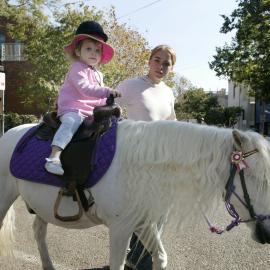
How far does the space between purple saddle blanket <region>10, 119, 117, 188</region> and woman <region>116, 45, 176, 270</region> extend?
713 millimetres

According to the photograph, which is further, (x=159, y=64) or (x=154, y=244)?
(x=159, y=64)

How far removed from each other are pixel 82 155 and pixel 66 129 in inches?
9.5

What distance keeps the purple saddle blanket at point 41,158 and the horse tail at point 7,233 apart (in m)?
0.76

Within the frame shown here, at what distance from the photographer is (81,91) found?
3254 mm

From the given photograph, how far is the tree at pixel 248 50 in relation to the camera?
23.3 meters

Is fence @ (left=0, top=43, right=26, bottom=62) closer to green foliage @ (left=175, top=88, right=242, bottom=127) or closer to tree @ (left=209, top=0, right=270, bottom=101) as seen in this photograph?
tree @ (left=209, top=0, right=270, bottom=101)

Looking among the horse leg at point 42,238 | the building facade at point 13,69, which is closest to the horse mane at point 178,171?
the horse leg at point 42,238

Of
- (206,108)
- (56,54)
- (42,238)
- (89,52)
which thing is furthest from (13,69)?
(206,108)

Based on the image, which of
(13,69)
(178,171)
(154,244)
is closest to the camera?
(178,171)

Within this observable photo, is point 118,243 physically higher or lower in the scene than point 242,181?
lower

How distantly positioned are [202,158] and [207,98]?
69.6 m

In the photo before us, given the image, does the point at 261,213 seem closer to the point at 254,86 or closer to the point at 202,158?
the point at 202,158

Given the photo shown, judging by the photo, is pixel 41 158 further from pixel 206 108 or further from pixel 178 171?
pixel 206 108

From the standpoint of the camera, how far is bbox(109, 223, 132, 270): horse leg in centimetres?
292
